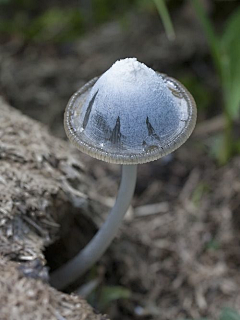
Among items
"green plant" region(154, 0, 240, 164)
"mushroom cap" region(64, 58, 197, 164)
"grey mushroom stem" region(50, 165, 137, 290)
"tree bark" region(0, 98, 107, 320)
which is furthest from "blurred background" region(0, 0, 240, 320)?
"mushroom cap" region(64, 58, 197, 164)

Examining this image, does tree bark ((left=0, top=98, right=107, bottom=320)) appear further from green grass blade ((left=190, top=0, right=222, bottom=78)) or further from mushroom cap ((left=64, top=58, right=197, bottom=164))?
green grass blade ((left=190, top=0, right=222, bottom=78))

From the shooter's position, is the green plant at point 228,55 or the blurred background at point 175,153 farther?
the green plant at point 228,55

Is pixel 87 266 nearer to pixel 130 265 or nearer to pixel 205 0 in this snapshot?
pixel 130 265

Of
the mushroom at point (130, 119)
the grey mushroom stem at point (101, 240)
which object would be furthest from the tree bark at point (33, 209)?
the mushroom at point (130, 119)

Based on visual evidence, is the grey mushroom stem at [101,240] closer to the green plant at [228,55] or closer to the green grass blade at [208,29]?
the green plant at [228,55]

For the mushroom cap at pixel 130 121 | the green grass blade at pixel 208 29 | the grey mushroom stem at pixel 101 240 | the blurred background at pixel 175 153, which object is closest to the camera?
the mushroom cap at pixel 130 121

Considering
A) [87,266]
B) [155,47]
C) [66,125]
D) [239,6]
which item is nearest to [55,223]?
[87,266]
